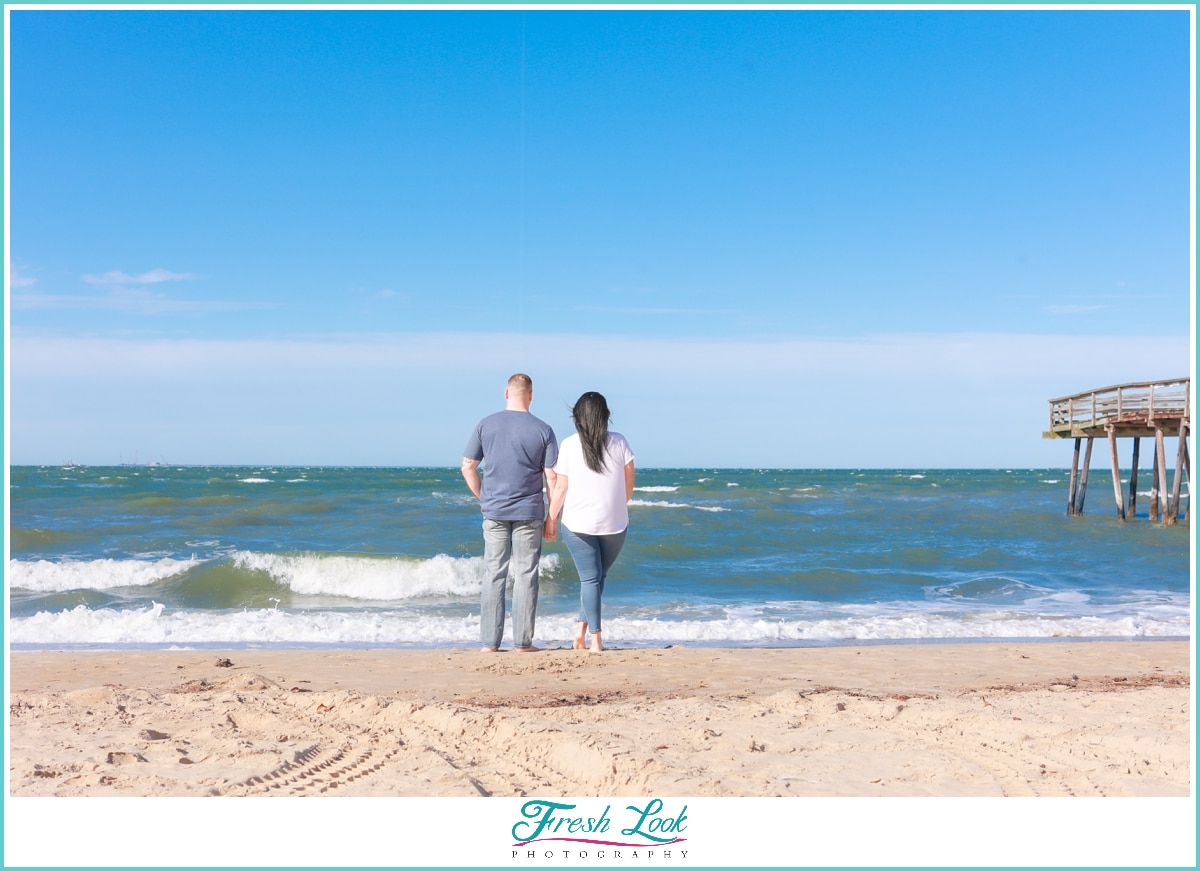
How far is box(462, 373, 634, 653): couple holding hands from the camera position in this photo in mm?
6090

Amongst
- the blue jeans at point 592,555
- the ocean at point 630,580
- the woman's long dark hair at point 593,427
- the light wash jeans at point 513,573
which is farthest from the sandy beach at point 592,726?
the ocean at point 630,580

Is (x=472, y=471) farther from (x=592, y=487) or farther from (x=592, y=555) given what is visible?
(x=592, y=555)

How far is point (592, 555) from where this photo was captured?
6.16 meters

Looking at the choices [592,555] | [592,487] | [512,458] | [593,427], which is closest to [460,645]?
[592,555]

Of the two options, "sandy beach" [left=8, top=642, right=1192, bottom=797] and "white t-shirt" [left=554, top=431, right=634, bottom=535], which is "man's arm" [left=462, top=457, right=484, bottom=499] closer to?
"white t-shirt" [left=554, top=431, right=634, bottom=535]

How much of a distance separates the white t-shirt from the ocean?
2.29 metres

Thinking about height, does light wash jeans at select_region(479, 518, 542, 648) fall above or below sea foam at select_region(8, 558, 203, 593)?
above

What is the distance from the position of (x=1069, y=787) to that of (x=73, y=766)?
12.7 ft

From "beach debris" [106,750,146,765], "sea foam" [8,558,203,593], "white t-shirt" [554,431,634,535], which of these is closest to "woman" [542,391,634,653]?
"white t-shirt" [554,431,634,535]

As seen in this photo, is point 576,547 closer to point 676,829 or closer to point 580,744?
point 580,744

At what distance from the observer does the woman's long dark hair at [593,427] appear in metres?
6.05

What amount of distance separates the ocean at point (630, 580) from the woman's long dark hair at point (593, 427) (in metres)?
2.59

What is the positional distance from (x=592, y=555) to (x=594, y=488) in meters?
0.45

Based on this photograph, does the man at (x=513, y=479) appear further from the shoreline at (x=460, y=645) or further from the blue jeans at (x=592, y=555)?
the shoreline at (x=460, y=645)
